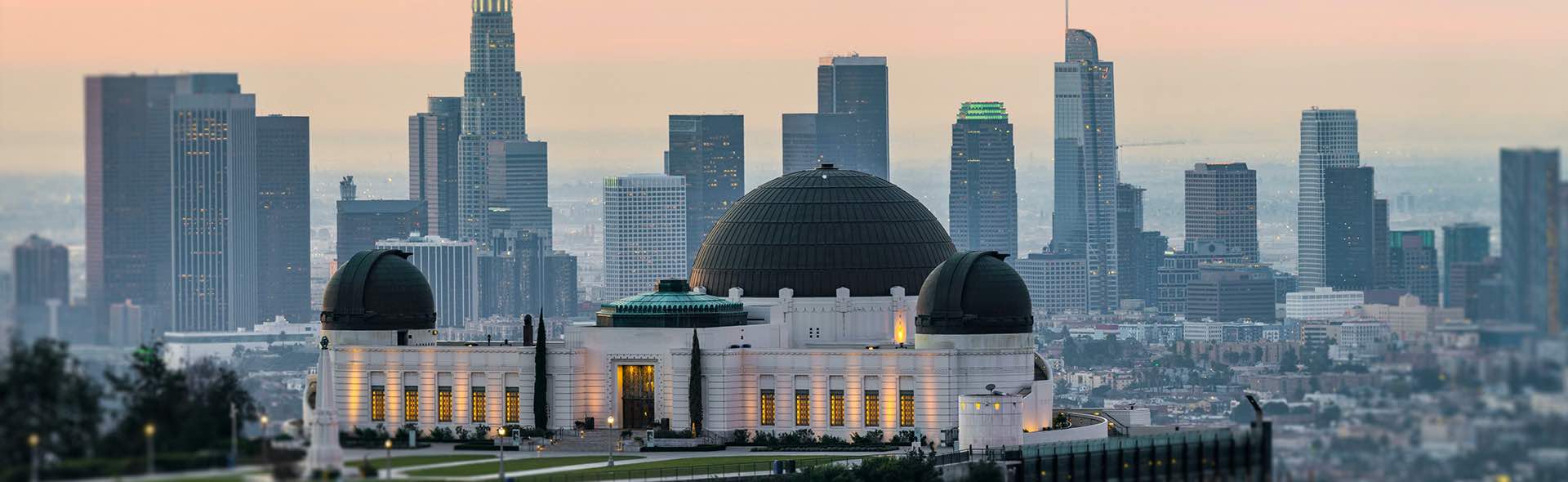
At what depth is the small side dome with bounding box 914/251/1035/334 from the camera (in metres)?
150

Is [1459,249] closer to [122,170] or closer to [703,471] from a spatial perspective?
[703,471]

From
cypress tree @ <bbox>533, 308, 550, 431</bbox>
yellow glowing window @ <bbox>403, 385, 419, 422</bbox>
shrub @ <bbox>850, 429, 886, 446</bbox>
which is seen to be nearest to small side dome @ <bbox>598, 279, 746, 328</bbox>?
cypress tree @ <bbox>533, 308, 550, 431</bbox>

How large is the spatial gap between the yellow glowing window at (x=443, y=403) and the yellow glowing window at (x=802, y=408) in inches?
679

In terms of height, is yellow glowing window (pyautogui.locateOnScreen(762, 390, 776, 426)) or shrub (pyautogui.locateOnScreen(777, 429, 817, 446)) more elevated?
yellow glowing window (pyautogui.locateOnScreen(762, 390, 776, 426))

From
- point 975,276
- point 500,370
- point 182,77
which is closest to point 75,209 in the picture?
point 182,77

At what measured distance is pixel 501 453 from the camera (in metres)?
126

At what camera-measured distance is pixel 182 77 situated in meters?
127

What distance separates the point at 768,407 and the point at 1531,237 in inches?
2060

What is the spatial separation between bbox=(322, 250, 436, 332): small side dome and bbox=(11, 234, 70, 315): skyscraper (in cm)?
4696

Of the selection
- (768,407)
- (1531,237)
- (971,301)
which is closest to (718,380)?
(768,407)

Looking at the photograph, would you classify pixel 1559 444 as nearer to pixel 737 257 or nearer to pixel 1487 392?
pixel 1487 392

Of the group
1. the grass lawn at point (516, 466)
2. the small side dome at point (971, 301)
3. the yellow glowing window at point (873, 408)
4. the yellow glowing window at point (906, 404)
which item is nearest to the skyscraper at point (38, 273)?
the grass lawn at point (516, 466)

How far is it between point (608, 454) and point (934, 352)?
17186mm

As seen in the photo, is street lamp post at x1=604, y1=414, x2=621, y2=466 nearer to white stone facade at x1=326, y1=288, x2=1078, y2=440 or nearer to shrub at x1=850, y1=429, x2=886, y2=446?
white stone facade at x1=326, y1=288, x2=1078, y2=440
